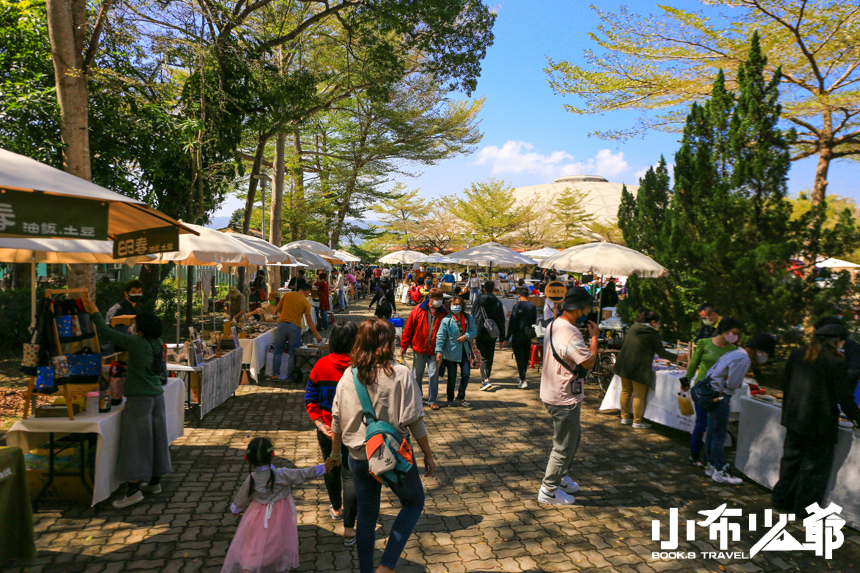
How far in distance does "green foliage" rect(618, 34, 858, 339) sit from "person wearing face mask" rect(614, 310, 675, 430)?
65.4 inches

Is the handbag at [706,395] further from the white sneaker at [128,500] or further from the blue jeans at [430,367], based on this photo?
the white sneaker at [128,500]

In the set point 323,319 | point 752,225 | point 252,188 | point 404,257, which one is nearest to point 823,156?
point 752,225

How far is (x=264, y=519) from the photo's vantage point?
323 centimetres

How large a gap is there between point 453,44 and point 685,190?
291 inches

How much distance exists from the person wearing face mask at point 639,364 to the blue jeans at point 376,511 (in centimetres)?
487

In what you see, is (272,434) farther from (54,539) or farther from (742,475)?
(742,475)

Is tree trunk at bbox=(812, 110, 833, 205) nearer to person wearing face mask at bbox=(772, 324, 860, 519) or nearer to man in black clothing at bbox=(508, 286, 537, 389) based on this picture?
man in black clothing at bbox=(508, 286, 537, 389)

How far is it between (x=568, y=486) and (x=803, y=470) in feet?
6.64

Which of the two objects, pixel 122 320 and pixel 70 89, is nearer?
pixel 122 320

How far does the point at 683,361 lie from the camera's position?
7512 mm

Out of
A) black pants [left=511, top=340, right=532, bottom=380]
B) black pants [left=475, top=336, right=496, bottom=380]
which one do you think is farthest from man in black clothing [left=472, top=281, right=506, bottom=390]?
black pants [left=511, top=340, right=532, bottom=380]

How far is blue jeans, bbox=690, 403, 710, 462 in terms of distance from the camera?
543 centimetres

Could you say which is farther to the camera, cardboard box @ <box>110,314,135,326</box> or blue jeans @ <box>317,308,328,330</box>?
blue jeans @ <box>317,308,328,330</box>

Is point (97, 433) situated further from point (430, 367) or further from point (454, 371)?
point (454, 371)
